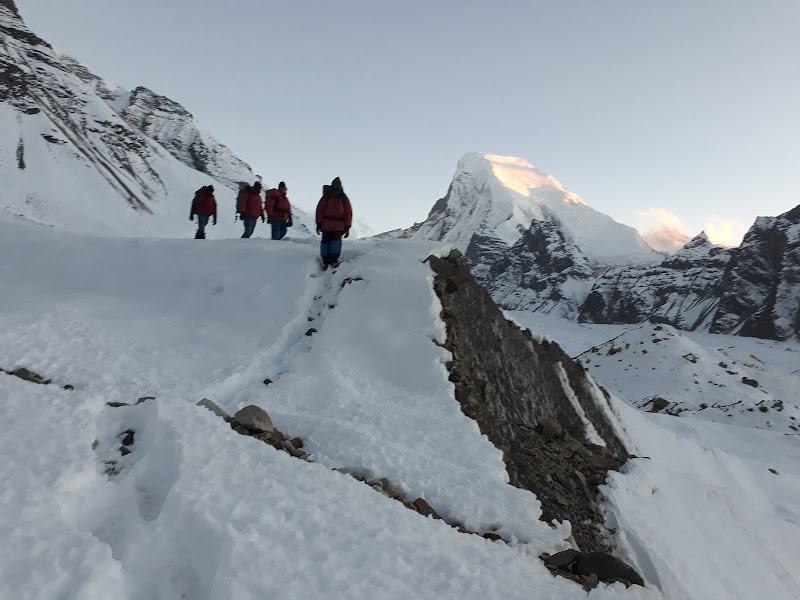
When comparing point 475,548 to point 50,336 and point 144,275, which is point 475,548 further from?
point 144,275

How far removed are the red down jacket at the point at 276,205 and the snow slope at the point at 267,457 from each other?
268 cm

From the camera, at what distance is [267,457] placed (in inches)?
173

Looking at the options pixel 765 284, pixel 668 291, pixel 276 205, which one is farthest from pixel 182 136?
pixel 668 291

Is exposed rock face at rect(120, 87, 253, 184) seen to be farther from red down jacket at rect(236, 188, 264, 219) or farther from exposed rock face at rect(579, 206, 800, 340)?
exposed rock face at rect(579, 206, 800, 340)

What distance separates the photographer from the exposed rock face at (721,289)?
80.6 meters

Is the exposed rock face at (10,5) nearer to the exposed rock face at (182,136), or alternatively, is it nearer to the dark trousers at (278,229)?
the exposed rock face at (182,136)

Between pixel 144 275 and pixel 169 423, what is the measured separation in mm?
Answer: 7444

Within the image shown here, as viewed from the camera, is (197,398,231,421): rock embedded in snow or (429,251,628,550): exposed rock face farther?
(429,251,628,550): exposed rock face

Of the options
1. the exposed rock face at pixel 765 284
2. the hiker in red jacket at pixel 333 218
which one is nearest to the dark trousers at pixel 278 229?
the hiker in red jacket at pixel 333 218

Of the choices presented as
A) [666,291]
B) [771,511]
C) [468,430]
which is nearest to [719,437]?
[771,511]

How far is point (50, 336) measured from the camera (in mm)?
7195

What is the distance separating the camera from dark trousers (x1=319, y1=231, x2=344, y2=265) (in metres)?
10.9

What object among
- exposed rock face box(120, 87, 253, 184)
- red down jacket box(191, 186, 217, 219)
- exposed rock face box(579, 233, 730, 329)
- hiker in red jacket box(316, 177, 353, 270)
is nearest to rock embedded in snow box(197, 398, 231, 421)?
hiker in red jacket box(316, 177, 353, 270)

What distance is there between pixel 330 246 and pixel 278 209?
4932 mm
